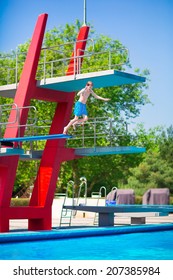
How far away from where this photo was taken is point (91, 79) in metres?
16.8

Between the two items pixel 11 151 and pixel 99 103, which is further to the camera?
pixel 99 103

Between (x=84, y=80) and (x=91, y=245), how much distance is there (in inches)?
151

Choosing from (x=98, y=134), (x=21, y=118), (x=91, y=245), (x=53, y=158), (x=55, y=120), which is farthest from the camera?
(x=98, y=134)

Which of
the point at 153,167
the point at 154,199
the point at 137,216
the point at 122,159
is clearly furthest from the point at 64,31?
the point at 137,216

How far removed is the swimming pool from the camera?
1362 centimetres

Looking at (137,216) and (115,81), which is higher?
(115,81)

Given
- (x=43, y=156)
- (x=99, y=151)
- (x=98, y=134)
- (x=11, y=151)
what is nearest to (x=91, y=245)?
(x=11, y=151)

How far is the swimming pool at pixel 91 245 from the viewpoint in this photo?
1362cm

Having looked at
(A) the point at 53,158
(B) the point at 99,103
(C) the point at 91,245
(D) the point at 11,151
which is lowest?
(C) the point at 91,245

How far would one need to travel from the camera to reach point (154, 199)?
25.2 meters

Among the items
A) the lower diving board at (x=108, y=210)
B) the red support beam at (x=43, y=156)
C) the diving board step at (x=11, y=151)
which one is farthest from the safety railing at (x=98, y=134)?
the diving board step at (x=11, y=151)

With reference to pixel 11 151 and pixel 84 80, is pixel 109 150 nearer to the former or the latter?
pixel 84 80
